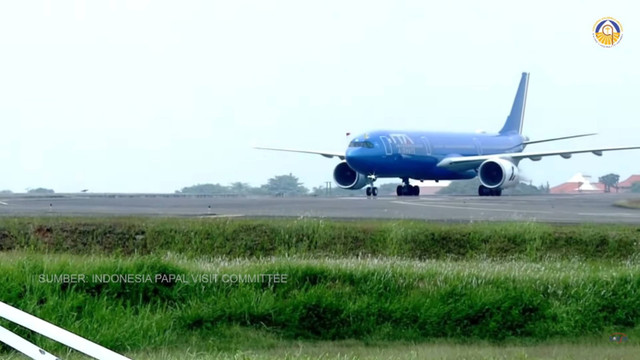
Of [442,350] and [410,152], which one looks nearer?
[442,350]

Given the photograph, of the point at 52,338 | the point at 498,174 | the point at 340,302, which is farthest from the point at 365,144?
the point at 52,338

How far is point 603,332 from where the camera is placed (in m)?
9.12

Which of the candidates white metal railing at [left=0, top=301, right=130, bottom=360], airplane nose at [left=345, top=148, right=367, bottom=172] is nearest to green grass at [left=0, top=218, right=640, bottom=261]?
white metal railing at [left=0, top=301, right=130, bottom=360]

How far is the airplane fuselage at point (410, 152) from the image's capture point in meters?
37.2

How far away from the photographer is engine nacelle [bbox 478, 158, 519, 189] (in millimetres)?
35219

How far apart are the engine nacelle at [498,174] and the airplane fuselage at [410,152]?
398cm

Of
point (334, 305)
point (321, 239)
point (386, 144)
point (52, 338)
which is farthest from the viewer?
point (386, 144)

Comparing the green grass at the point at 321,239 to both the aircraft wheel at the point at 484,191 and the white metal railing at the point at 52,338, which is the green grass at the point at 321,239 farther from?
Answer: the aircraft wheel at the point at 484,191

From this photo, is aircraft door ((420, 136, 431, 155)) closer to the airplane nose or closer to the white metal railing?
the airplane nose

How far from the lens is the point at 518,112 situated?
53969 millimetres

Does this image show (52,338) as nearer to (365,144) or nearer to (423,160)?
(365,144)

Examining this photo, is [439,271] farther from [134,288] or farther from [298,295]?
[134,288]

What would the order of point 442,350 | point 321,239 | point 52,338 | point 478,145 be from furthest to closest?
point 478,145 → point 321,239 → point 442,350 → point 52,338

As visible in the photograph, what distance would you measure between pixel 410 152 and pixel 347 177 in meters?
3.12
